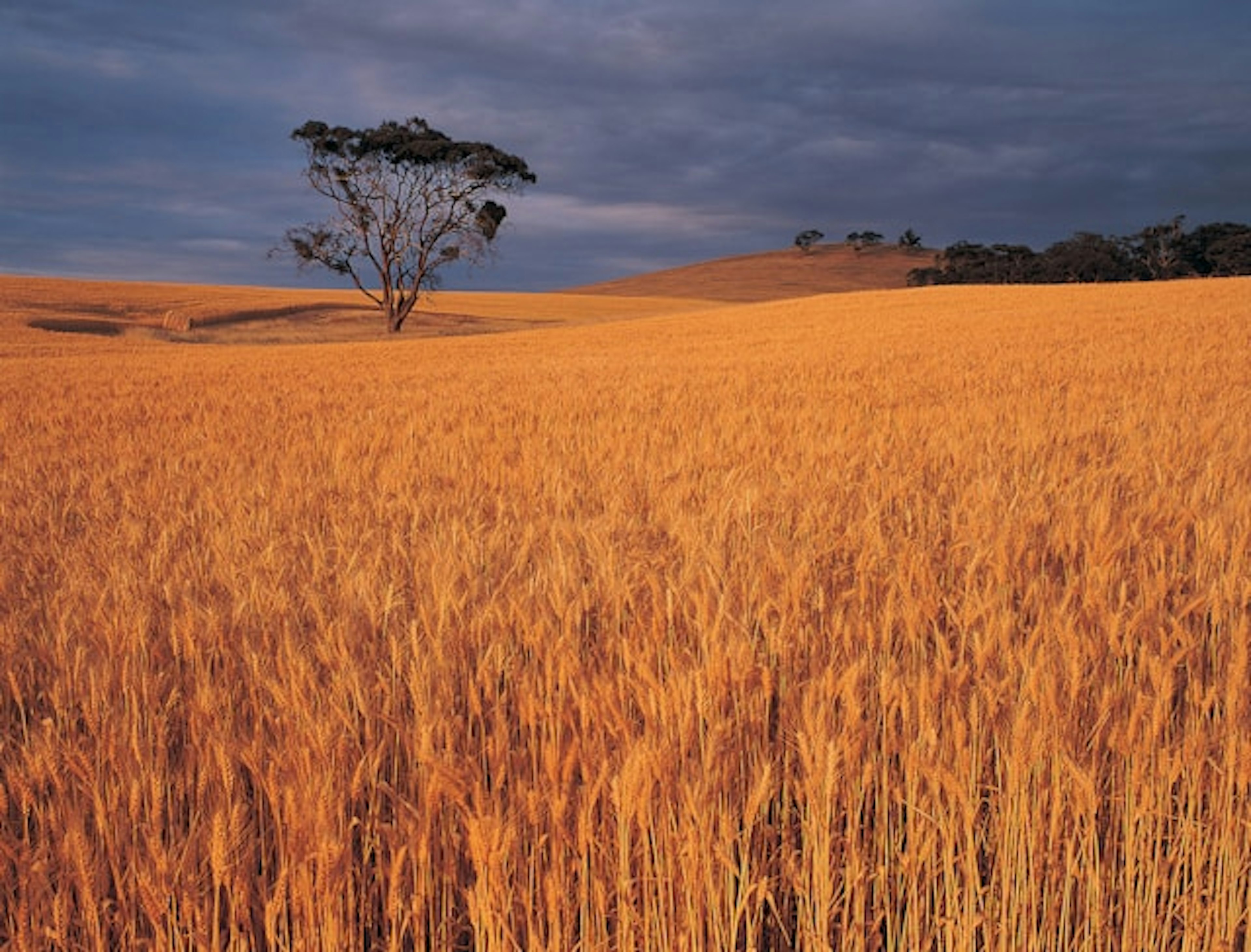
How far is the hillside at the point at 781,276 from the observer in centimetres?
8519

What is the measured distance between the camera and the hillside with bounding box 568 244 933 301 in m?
85.2

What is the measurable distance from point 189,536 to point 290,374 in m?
13.8

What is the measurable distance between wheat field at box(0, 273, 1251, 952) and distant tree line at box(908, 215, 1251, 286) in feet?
246

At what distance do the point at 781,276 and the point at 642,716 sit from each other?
317 ft

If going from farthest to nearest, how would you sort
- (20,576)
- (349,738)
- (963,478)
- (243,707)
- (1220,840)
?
(963,478), (20,576), (243,707), (349,738), (1220,840)

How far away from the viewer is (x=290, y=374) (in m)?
17.3

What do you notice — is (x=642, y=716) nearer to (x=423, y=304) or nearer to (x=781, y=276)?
(x=423, y=304)

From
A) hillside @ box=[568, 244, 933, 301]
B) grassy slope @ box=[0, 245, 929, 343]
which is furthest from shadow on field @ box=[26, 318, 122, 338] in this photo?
hillside @ box=[568, 244, 933, 301]

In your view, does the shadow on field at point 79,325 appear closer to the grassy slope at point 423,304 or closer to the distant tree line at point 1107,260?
the grassy slope at point 423,304

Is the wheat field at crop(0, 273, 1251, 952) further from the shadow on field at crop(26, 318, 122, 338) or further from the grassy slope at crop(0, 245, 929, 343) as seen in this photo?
the shadow on field at crop(26, 318, 122, 338)

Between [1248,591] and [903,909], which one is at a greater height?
[1248,591]

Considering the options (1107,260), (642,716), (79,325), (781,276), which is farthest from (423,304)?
(642,716)

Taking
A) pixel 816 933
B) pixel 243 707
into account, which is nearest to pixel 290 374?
pixel 243 707

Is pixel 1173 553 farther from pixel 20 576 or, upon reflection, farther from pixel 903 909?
pixel 20 576
